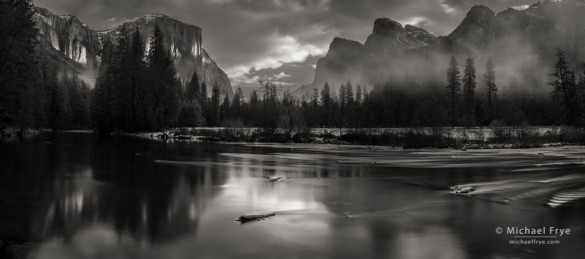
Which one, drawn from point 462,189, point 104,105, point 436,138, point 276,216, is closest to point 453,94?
point 436,138

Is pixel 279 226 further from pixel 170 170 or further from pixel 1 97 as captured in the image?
pixel 1 97

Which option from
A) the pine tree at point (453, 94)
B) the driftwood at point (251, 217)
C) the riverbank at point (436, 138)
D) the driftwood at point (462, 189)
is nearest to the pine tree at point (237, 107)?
the pine tree at point (453, 94)

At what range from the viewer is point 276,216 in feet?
30.7

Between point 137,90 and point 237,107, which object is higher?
point 237,107

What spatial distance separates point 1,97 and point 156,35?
49.2 meters

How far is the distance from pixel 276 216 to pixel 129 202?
456cm

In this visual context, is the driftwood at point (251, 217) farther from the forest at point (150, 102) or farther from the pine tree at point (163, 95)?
the pine tree at point (163, 95)

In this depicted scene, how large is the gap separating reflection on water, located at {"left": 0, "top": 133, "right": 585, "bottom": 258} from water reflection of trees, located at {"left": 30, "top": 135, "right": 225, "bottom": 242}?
1.5 inches

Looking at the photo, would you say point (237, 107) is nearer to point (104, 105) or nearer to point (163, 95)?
point (104, 105)

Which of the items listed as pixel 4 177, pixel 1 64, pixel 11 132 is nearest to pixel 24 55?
pixel 1 64

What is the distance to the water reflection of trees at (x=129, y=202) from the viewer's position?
26.1 feet

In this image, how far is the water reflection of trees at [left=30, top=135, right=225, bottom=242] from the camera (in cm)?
797

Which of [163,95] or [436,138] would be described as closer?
[436,138]

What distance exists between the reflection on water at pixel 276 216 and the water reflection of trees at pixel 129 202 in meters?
0.04
